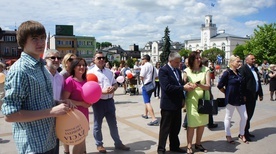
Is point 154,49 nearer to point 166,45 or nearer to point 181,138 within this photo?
point 166,45

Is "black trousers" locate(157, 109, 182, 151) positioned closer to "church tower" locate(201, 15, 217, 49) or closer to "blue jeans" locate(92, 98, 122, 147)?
"blue jeans" locate(92, 98, 122, 147)

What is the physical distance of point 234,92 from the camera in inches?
219

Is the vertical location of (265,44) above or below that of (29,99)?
above

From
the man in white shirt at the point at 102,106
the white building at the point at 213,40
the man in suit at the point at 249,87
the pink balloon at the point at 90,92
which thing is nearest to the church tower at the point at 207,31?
the white building at the point at 213,40

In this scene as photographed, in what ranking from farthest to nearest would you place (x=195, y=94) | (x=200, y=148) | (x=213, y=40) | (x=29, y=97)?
(x=213, y=40) < (x=200, y=148) < (x=195, y=94) < (x=29, y=97)

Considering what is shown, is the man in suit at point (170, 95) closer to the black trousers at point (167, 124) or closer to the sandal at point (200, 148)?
the black trousers at point (167, 124)

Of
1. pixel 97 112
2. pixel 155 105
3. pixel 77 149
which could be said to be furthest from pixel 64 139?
pixel 155 105

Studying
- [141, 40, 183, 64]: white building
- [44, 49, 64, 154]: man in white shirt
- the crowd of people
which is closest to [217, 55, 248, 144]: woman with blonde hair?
the crowd of people

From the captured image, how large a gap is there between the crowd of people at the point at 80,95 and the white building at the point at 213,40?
424ft

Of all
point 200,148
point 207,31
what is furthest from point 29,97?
point 207,31

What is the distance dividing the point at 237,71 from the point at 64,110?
16.0 ft

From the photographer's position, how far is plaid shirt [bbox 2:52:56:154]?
6.34 ft

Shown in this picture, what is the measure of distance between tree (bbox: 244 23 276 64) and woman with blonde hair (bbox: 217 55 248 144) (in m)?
36.1

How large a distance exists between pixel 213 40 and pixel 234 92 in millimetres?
138577
